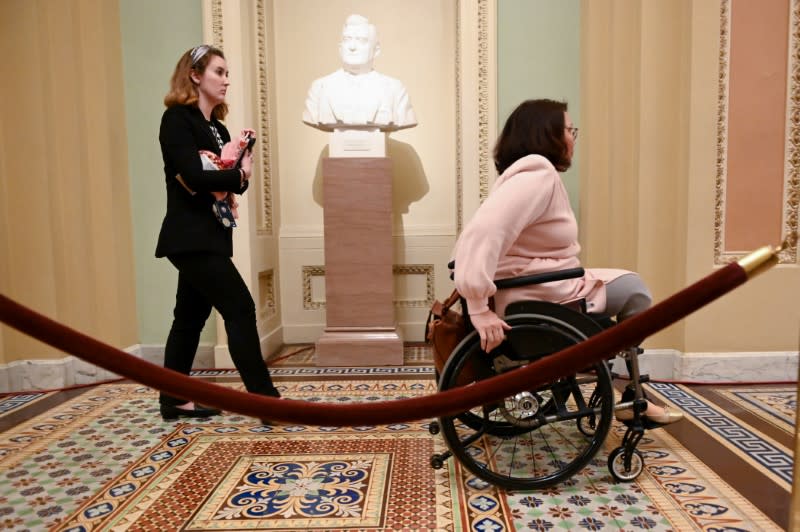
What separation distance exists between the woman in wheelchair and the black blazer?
43.9 inches

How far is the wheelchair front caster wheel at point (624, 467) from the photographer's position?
184cm

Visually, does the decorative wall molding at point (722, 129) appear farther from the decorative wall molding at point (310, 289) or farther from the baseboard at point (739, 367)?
the decorative wall molding at point (310, 289)

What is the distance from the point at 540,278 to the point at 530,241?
167 millimetres

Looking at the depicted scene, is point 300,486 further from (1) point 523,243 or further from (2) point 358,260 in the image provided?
(2) point 358,260

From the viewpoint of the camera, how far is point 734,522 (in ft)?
5.20

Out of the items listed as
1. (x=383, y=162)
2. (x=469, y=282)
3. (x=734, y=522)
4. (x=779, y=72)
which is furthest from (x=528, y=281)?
(x=779, y=72)

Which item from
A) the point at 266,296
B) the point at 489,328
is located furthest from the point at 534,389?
the point at 266,296

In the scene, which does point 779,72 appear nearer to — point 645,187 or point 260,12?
point 645,187

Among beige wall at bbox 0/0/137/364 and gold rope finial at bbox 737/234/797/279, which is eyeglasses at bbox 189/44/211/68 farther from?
gold rope finial at bbox 737/234/797/279

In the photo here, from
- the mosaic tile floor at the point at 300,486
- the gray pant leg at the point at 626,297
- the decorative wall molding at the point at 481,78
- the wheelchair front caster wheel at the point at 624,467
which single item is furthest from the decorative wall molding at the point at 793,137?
the wheelchair front caster wheel at the point at 624,467

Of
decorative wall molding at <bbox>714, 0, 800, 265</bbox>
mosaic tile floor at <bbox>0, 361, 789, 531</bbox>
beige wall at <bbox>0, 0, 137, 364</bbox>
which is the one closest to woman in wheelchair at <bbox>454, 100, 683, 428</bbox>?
mosaic tile floor at <bbox>0, 361, 789, 531</bbox>

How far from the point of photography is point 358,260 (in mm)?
3629

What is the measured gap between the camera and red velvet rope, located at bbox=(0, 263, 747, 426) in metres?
1.09

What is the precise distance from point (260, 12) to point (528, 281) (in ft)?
11.1
